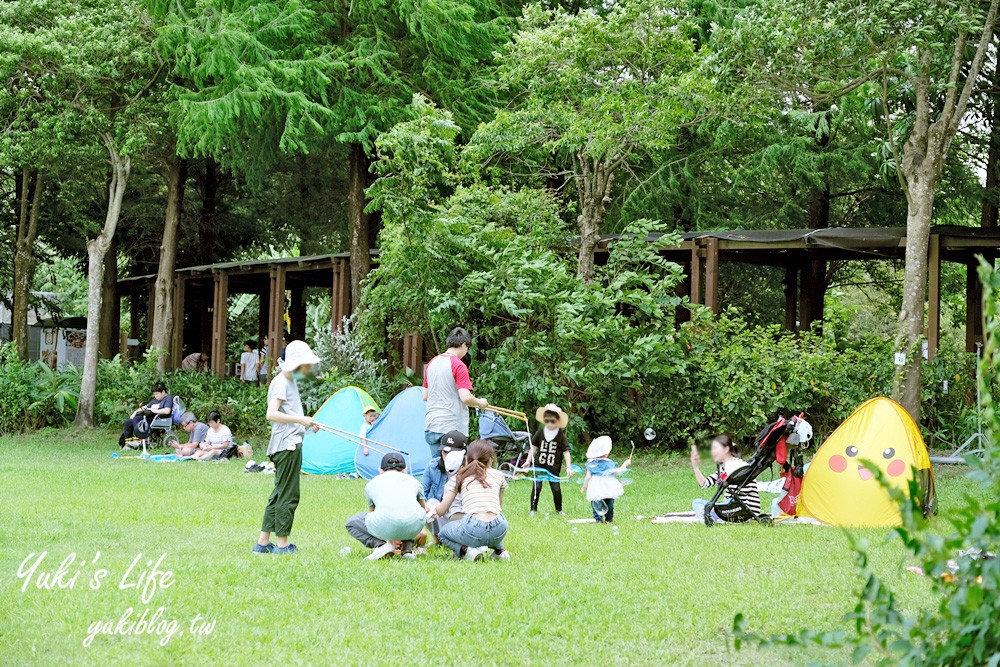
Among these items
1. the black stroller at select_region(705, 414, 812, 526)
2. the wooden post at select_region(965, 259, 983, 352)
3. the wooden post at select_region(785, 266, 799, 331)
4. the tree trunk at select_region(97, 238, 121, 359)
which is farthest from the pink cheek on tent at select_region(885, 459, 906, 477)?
the tree trunk at select_region(97, 238, 121, 359)

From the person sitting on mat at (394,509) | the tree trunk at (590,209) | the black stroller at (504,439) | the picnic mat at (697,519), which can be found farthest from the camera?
the tree trunk at (590,209)

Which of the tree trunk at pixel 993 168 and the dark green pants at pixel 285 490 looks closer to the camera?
the dark green pants at pixel 285 490

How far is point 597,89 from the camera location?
16.3 m

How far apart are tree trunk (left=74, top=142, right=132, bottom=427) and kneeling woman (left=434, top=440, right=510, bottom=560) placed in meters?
13.8

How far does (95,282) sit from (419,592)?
15.2m

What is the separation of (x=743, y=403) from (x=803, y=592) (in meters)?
8.68

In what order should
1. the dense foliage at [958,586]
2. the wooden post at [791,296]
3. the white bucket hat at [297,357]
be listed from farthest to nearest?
the wooden post at [791,296]
the white bucket hat at [297,357]
the dense foliage at [958,586]

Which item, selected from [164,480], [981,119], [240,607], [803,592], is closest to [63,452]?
[164,480]

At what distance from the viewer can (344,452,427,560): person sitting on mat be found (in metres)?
7.51

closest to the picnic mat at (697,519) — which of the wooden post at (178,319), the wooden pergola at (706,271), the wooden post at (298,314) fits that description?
the wooden pergola at (706,271)

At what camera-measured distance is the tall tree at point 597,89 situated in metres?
15.5

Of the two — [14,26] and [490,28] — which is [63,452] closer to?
[14,26]

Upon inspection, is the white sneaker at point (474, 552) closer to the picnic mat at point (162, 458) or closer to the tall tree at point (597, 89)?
the tall tree at point (597, 89)

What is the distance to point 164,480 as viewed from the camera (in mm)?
13305
